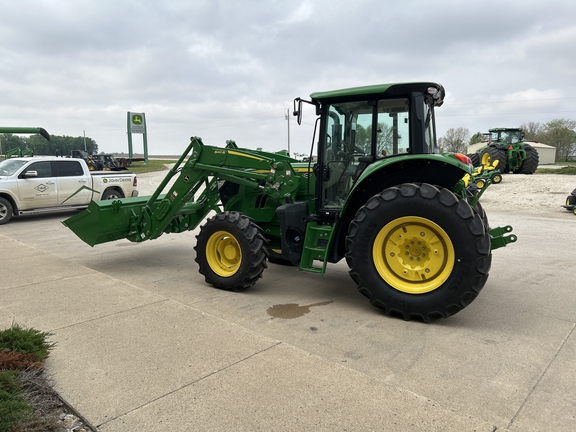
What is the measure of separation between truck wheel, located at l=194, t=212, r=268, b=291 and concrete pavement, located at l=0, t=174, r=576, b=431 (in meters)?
0.25

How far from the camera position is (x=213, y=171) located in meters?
6.16

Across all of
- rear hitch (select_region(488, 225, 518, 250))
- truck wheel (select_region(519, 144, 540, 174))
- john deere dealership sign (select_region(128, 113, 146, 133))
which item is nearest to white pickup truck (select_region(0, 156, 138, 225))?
rear hitch (select_region(488, 225, 518, 250))

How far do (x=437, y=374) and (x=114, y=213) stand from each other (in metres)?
5.56

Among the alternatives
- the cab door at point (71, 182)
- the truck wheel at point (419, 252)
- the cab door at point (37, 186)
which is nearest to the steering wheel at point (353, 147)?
the truck wheel at point (419, 252)

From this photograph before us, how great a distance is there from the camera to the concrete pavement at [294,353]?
2.81 meters

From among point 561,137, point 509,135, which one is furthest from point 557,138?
point 509,135

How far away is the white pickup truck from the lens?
38.2ft

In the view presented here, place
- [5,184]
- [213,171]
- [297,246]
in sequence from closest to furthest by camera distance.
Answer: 1. [297,246]
2. [213,171]
3. [5,184]

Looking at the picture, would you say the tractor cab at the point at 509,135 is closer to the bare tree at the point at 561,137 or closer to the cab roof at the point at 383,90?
the cab roof at the point at 383,90

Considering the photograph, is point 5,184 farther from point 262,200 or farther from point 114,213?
point 262,200

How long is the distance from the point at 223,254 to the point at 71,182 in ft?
29.6

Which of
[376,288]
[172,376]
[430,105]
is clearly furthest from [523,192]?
[172,376]

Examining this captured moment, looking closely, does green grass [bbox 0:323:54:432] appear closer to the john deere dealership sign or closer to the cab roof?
the cab roof

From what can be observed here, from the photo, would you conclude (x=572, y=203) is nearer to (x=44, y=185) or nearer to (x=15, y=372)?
(x=15, y=372)
